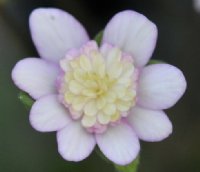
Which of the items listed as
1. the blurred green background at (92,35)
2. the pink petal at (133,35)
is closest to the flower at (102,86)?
the pink petal at (133,35)

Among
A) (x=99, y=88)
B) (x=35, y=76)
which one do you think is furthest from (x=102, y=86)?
(x=35, y=76)

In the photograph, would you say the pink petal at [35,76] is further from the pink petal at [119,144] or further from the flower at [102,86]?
the pink petal at [119,144]

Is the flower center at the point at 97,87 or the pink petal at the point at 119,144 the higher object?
the flower center at the point at 97,87

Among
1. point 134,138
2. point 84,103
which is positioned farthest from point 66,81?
point 134,138

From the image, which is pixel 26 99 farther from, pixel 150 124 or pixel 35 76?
pixel 150 124

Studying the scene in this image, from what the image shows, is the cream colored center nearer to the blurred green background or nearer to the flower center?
the flower center

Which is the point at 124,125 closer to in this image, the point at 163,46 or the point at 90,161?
the point at 90,161
